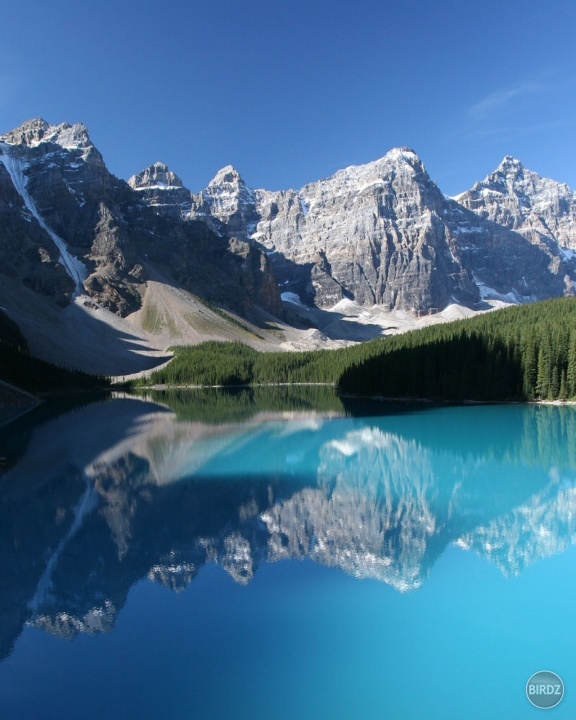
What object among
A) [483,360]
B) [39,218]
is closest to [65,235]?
[39,218]

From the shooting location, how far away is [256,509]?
60.2 ft

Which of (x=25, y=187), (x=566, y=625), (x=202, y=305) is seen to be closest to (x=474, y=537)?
(x=566, y=625)

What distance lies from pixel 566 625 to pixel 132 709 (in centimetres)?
774

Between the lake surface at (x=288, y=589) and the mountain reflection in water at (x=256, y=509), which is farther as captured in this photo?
the mountain reflection in water at (x=256, y=509)

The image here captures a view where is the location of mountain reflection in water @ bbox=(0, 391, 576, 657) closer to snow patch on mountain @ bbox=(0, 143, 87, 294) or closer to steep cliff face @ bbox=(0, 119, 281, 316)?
steep cliff face @ bbox=(0, 119, 281, 316)

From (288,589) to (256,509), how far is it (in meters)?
6.54

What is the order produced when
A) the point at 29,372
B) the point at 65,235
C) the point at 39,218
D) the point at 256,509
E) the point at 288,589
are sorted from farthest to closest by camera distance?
the point at 65,235 → the point at 39,218 → the point at 29,372 → the point at 256,509 → the point at 288,589

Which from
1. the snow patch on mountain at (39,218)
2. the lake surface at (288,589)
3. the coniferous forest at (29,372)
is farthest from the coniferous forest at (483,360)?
the snow patch on mountain at (39,218)

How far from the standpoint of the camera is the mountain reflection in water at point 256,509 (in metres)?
13.0

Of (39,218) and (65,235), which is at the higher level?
(39,218)

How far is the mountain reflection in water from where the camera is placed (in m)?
13.0

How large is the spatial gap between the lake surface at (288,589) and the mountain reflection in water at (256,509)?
82 mm

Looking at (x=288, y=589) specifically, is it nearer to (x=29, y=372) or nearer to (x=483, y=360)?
(x=483, y=360)

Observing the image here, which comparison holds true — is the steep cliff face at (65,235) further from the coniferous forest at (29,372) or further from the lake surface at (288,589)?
the lake surface at (288,589)
